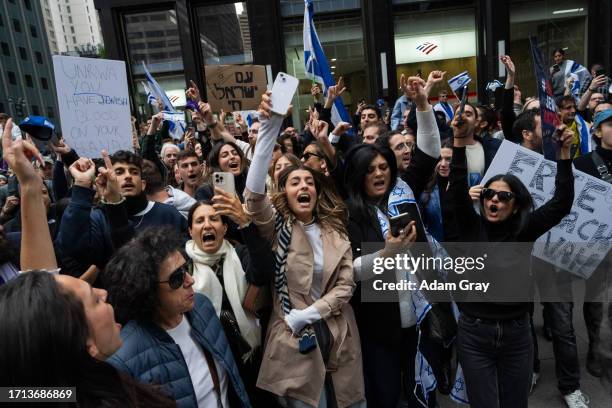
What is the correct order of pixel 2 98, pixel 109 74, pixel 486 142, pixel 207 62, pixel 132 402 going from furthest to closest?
1. pixel 2 98
2. pixel 207 62
3. pixel 486 142
4. pixel 109 74
5. pixel 132 402

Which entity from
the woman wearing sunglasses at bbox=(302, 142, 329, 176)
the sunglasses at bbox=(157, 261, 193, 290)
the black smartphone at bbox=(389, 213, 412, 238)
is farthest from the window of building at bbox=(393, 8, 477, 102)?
the sunglasses at bbox=(157, 261, 193, 290)

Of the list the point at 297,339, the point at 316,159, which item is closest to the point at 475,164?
the point at 316,159

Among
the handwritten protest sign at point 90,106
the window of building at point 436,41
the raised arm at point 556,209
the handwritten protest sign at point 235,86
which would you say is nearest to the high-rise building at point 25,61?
the window of building at point 436,41

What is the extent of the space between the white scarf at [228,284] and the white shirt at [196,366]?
0.36 meters

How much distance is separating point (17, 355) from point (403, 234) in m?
1.79

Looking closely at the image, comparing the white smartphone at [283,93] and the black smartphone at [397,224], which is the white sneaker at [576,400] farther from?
the white smartphone at [283,93]

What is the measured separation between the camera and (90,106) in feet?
10.5

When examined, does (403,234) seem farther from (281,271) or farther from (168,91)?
(168,91)

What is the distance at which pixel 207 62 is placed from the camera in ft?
48.7

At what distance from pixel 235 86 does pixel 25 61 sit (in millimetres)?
51533

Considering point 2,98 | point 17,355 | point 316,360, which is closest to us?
point 17,355

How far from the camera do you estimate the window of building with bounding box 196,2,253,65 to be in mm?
14562

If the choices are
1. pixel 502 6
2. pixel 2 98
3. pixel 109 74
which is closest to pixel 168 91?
pixel 502 6

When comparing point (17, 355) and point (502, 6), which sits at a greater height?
point (502, 6)
